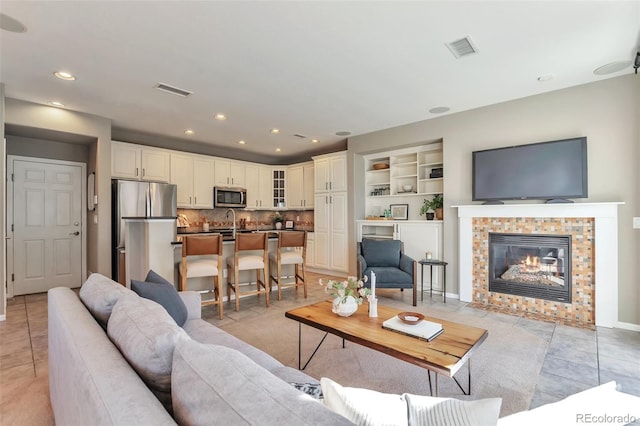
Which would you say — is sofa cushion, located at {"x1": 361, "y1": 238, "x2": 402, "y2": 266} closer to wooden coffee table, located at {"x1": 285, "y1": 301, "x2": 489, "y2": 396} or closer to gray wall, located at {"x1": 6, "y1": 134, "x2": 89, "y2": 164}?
wooden coffee table, located at {"x1": 285, "y1": 301, "x2": 489, "y2": 396}

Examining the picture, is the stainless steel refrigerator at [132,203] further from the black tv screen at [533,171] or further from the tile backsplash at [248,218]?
the black tv screen at [533,171]

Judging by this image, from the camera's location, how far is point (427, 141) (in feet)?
15.9

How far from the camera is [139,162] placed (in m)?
5.30

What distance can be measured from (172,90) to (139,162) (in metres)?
2.27

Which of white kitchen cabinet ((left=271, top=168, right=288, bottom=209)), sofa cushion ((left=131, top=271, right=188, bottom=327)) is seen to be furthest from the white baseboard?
white kitchen cabinet ((left=271, top=168, right=288, bottom=209))

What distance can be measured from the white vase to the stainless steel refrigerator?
362 cm

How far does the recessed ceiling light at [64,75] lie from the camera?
3.15 meters

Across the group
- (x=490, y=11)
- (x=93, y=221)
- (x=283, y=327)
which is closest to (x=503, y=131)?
(x=490, y=11)

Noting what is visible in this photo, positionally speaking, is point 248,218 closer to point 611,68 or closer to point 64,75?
point 64,75

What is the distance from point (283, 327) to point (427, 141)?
139 inches

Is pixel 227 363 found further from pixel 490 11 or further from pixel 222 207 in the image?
pixel 222 207

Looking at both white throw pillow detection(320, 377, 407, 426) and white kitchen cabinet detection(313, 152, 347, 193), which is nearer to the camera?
white throw pillow detection(320, 377, 407, 426)

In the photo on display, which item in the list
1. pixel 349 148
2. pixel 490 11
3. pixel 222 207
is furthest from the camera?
pixel 222 207

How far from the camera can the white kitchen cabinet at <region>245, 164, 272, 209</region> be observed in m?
6.93
